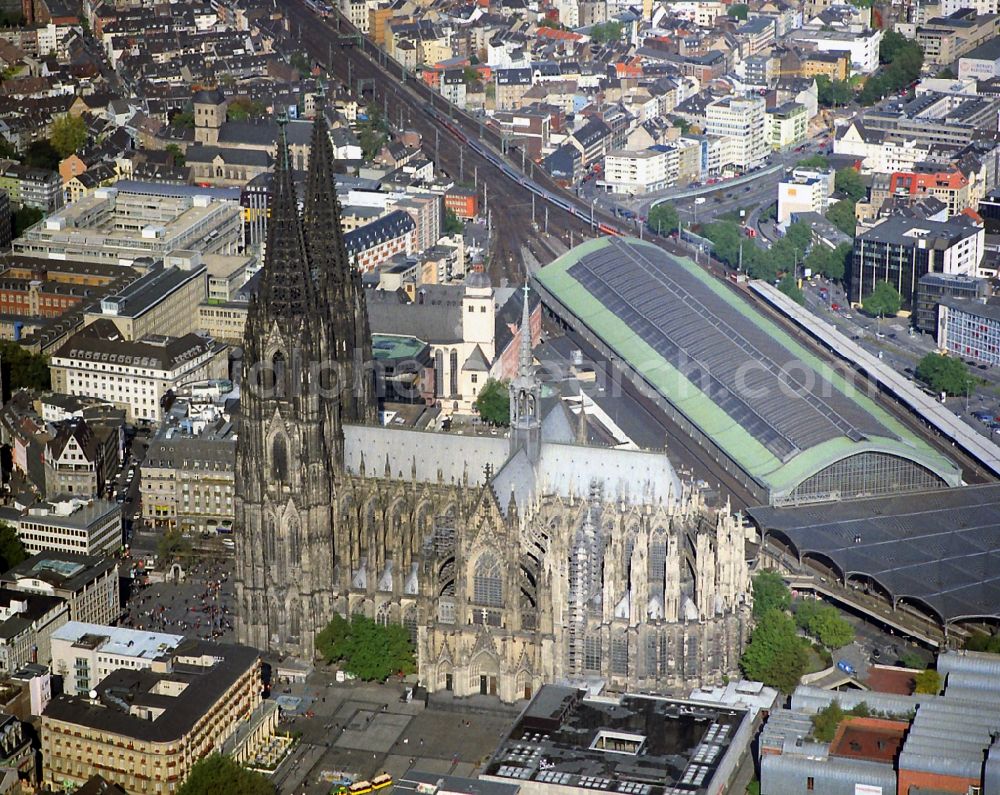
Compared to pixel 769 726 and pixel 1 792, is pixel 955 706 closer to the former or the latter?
pixel 769 726

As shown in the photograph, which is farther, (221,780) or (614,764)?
(614,764)

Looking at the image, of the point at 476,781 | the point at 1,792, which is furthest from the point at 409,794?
the point at 1,792

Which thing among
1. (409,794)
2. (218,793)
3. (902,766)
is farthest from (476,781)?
(902,766)

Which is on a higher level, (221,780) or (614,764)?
(221,780)

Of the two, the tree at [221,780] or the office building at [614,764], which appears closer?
the office building at [614,764]

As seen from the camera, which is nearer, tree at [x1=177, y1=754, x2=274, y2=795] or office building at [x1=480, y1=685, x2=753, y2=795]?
office building at [x1=480, y1=685, x2=753, y2=795]

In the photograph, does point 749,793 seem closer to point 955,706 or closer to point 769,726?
point 769,726
